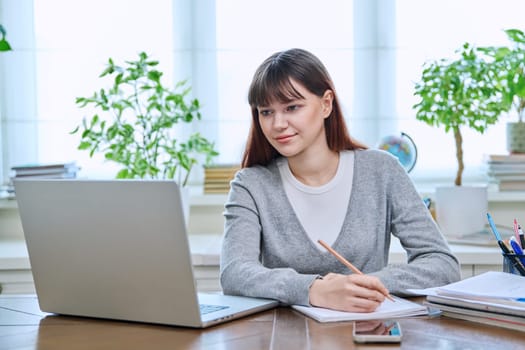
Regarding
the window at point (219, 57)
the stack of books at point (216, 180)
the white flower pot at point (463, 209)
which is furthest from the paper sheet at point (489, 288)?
the window at point (219, 57)

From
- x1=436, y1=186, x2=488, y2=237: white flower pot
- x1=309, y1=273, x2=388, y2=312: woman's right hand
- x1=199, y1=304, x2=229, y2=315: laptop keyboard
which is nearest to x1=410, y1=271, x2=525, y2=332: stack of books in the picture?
x1=309, y1=273, x2=388, y2=312: woman's right hand

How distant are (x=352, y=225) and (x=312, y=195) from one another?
0.43ft

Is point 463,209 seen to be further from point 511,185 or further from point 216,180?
point 216,180

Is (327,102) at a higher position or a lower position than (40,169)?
higher

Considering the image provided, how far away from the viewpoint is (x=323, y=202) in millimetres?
1988

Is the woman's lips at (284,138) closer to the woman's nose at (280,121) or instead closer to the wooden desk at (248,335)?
the woman's nose at (280,121)

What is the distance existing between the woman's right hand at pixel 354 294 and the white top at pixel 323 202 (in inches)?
18.0

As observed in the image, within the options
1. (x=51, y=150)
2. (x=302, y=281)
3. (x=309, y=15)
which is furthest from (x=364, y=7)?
(x=302, y=281)

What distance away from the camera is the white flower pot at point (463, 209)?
2.77 m

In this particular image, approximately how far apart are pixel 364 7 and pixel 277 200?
5.02ft

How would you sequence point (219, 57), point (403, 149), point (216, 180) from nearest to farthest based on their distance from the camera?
point (403, 149) → point (216, 180) → point (219, 57)

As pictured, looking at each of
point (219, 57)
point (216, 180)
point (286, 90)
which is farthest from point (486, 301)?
point (219, 57)

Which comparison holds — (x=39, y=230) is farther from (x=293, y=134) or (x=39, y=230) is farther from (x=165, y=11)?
(x=165, y=11)

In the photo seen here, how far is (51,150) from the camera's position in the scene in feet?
10.7
